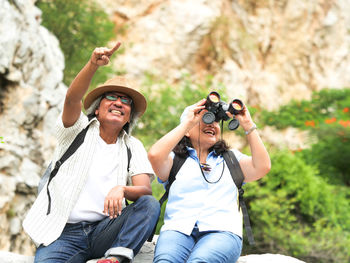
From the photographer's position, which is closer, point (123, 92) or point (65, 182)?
point (65, 182)

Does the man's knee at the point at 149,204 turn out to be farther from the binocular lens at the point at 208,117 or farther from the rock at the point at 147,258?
the binocular lens at the point at 208,117

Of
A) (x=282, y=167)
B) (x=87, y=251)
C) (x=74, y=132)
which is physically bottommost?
(x=282, y=167)

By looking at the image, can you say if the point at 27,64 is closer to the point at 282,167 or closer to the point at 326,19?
the point at 282,167

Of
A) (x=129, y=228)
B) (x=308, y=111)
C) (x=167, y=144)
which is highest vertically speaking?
(x=167, y=144)

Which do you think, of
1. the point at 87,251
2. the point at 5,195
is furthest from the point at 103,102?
the point at 5,195

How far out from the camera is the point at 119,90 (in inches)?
118

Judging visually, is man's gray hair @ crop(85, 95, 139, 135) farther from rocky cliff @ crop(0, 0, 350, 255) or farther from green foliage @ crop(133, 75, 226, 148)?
green foliage @ crop(133, 75, 226, 148)

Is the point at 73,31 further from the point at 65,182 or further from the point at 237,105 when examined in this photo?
the point at 237,105

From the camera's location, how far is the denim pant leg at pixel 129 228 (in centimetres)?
265

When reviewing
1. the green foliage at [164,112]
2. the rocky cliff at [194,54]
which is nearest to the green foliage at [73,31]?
the green foliage at [164,112]

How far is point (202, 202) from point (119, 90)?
1.01 m

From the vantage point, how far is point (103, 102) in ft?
9.82

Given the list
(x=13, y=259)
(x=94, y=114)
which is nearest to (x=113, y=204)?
(x=94, y=114)

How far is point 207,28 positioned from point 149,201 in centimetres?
1384
